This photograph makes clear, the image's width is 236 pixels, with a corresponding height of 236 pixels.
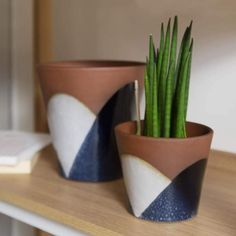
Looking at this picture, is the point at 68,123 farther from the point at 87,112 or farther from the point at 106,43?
the point at 106,43

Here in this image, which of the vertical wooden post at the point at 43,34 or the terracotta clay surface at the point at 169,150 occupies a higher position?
the vertical wooden post at the point at 43,34

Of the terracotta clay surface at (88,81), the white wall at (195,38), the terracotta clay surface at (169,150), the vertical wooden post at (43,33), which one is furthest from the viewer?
the vertical wooden post at (43,33)

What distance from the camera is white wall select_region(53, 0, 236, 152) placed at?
2.54 feet

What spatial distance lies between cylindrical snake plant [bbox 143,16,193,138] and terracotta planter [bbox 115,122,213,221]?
0.04 m

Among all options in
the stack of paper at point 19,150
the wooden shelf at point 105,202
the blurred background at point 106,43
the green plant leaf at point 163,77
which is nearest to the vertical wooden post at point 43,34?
the blurred background at point 106,43

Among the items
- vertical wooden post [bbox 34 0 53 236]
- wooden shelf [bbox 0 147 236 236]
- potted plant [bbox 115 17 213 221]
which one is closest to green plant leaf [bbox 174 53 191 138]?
potted plant [bbox 115 17 213 221]

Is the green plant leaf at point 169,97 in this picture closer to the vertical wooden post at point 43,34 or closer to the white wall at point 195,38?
the white wall at point 195,38

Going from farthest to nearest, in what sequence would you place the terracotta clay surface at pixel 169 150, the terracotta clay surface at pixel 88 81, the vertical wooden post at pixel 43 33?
the vertical wooden post at pixel 43 33 < the terracotta clay surface at pixel 88 81 < the terracotta clay surface at pixel 169 150

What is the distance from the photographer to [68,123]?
2.24 feet

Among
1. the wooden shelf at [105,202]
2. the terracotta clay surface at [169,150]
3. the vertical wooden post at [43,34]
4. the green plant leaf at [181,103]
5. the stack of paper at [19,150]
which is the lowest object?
the wooden shelf at [105,202]

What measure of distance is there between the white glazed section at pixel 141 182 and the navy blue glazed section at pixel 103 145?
0.14 metres

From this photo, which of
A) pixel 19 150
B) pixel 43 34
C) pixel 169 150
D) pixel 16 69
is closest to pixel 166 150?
pixel 169 150

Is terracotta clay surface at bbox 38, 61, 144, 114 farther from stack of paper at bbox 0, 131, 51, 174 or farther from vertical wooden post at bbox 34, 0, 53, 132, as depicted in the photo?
vertical wooden post at bbox 34, 0, 53, 132

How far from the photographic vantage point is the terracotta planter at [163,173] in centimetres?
53
